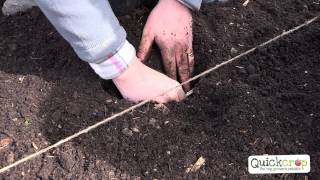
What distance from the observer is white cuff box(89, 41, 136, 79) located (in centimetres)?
135

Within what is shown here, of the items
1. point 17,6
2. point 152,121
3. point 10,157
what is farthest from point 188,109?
point 17,6

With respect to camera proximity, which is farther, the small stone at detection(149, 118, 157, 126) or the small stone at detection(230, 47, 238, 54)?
the small stone at detection(230, 47, 238, 54)

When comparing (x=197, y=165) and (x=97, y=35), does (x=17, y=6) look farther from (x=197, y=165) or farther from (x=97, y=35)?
(x=197, y=165)

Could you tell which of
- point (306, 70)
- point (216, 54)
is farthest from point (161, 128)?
point (306, 70)

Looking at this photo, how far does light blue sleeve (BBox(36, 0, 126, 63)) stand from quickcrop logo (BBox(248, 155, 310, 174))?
0.46m

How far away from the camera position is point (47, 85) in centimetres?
152

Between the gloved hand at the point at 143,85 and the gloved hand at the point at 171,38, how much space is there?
0.33ft

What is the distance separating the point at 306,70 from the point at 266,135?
307 mm

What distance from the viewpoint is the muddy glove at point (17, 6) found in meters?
1.88

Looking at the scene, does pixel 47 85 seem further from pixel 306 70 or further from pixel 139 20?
pixel 306 70

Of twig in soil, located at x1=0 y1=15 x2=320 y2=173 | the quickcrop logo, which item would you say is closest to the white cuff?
twig in soil, located at x1=0 y1=15 x2=320 y2=173

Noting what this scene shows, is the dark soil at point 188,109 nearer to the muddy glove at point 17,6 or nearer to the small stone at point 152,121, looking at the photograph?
the small stone at point 152,121

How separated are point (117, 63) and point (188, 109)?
24 centimetres

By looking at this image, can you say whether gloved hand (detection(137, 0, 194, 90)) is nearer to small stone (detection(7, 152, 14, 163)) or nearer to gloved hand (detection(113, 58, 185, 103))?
gloved hand (detection(113, 58, 185, 103))
